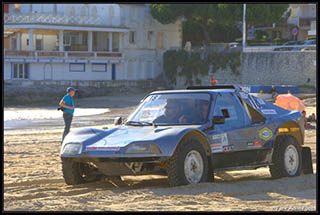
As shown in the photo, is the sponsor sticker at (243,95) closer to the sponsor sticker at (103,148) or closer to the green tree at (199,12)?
the sponsor sticker at (103,148)

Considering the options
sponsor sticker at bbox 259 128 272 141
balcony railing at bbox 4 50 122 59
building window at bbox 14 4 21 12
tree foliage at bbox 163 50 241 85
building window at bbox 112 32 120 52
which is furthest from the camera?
building window at bbox 112 32 120 52

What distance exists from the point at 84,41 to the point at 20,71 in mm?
8100

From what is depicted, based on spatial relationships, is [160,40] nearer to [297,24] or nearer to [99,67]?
[99,67]

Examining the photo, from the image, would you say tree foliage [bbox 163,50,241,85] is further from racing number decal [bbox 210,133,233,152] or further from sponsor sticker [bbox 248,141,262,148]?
racing number decal [bbox 210,133,233,152]

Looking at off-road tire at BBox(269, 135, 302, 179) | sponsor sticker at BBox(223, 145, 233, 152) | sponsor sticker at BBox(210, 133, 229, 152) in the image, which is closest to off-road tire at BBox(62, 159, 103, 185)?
sponsor sticker at BBox(210, 133, 229, 152)

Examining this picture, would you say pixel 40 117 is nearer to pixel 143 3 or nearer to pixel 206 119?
pixel 206 119

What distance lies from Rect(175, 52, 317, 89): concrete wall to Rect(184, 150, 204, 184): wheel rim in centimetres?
4398

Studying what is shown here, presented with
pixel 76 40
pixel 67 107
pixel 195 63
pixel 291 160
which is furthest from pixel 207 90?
pixel 76 40

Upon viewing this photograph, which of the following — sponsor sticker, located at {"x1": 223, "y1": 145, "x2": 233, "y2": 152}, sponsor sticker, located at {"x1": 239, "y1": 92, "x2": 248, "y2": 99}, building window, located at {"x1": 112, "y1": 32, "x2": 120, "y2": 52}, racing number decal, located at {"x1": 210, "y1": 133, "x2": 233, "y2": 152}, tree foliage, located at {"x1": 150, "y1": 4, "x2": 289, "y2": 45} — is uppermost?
tree foliage, located at {"x1": 150, "y1": 4, "x2": 289, "y2": 45}

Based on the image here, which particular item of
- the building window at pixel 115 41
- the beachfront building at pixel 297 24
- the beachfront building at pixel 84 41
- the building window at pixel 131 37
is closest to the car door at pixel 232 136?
the beachfront building at pixel 84 41

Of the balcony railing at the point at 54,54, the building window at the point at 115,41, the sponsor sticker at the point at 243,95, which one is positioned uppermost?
the building window at the point at 115,41

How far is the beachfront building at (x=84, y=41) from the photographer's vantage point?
61281 mm

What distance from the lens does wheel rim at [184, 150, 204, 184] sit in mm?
9969

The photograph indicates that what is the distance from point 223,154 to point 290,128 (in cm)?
178
